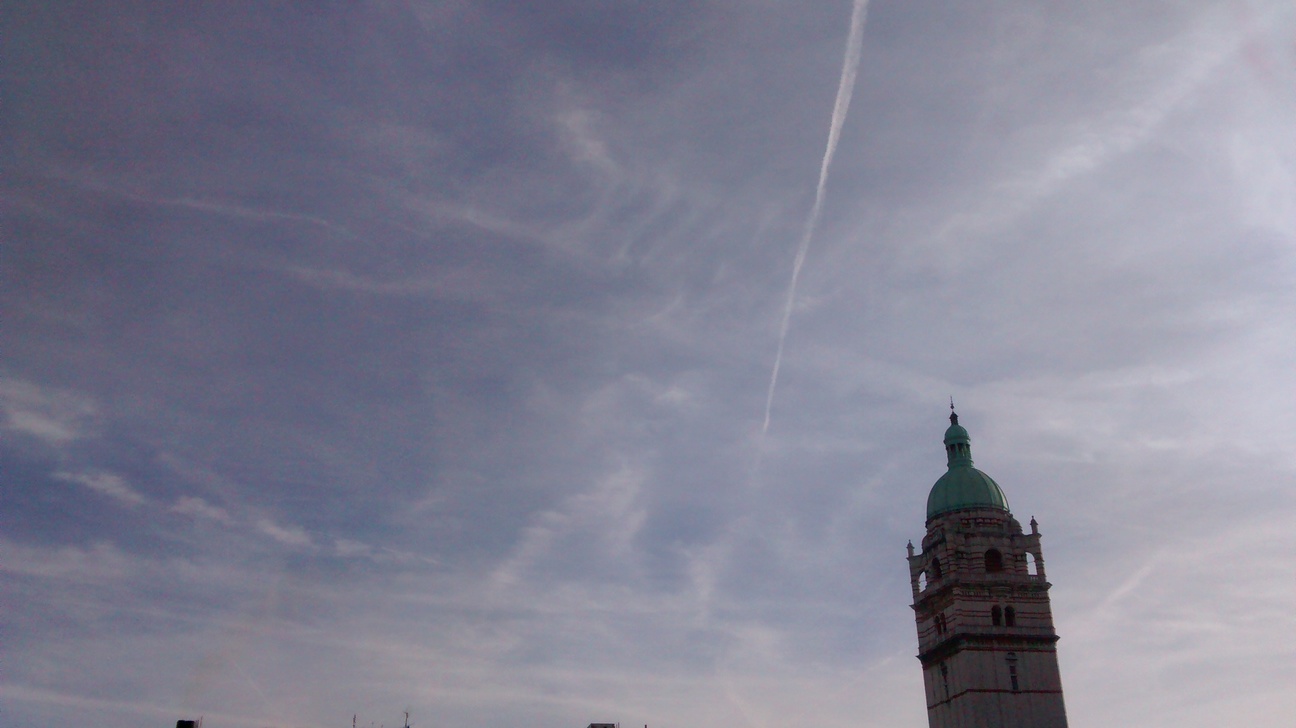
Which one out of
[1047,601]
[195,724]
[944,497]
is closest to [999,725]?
[1047,601]

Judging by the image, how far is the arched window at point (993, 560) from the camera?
128000 millimetres

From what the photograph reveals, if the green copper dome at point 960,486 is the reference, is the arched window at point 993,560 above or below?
below

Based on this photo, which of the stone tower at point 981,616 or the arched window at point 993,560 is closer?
the stone tower at point 981,616

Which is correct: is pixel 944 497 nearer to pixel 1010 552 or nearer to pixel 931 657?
pixel 1010 552

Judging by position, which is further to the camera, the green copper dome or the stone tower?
the green copper dome

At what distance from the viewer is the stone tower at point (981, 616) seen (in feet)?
395

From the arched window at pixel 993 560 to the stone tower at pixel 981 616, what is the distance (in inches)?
4.6

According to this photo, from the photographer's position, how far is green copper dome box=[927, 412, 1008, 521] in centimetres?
13162

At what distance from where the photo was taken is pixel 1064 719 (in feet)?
394

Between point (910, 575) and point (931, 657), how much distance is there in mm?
10611

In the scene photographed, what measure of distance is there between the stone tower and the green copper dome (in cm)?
15

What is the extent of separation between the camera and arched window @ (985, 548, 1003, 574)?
128000 mm

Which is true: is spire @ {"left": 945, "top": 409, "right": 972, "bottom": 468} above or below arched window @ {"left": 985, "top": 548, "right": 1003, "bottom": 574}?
above

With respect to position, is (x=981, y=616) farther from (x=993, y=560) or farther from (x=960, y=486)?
(x=960, y=486)
